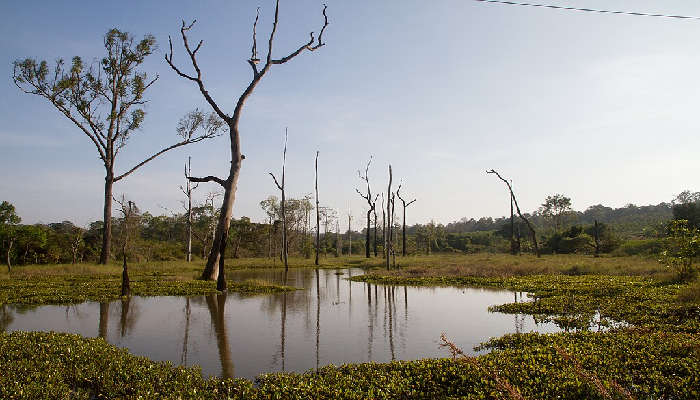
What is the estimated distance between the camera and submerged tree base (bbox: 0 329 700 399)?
571cm

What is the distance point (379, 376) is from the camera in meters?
6.41

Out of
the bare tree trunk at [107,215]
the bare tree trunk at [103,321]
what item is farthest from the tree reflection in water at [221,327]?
the bare tree trunk at [107,215]

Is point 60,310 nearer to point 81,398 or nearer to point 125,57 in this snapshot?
point 81,398

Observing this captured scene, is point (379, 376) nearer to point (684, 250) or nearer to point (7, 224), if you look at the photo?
point (684, 250)

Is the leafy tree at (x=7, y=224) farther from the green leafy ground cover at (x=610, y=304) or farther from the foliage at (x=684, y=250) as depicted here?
the foliage at (x=684, y=250)

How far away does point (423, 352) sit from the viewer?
8.39 m

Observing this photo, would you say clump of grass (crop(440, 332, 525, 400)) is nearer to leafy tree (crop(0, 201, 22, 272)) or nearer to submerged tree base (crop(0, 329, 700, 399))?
submerged tree base (crop(0, 329, 700, 399))

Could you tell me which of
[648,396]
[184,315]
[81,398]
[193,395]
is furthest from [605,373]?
[184,315]

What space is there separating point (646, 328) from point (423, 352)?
188 inches

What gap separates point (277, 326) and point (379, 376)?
5154 millimetres

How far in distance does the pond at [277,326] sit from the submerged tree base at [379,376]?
34.3 inches

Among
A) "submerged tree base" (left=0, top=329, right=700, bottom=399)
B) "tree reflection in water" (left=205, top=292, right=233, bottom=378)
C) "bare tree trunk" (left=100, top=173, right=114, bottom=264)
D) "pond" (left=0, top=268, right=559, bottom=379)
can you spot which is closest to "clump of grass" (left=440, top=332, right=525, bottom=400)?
"submerged tree base" (left=0, top=329, right=700, bottom=399)

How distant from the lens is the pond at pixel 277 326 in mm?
8156

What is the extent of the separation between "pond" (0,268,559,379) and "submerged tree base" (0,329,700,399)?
0.87m
